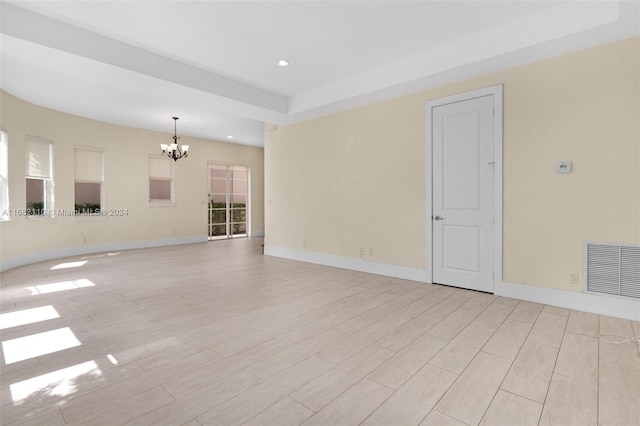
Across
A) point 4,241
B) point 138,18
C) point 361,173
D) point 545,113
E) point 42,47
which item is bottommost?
point 4,241

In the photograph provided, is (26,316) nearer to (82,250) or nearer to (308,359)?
(308,359)

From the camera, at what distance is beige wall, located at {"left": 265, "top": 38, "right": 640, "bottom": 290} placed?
3188 millimetres

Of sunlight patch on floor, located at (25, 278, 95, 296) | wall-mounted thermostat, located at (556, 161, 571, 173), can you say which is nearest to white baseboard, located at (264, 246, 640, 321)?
wall-mounted thermostat, located at (556, 161, 571, 173)

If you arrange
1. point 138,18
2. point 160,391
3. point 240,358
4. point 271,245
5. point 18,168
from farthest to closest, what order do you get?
point 271,245
point 18,168
point 138,18
point 240,358
point 160,391

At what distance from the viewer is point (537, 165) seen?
12.0 feet

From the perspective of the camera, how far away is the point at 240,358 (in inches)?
93.8

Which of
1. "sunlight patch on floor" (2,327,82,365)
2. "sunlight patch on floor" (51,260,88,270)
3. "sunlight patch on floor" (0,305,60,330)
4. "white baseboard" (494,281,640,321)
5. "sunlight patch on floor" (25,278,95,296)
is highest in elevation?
"white baseboard" (494,281,640,321)

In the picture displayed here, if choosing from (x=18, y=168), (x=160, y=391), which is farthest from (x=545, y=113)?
(x=18, y=168)

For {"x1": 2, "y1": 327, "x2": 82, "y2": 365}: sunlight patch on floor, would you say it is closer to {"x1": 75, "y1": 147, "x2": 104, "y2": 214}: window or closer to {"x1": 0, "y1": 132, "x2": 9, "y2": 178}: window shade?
{"x1": 0, "y1": 132, "x2": 9, "y2": 178}: window shade

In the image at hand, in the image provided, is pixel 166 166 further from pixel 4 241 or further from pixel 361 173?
pixel 361 173

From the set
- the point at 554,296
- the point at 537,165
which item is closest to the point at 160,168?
the point at 537,165

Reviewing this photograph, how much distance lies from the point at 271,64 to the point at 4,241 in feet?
18.0

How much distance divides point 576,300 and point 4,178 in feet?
28.0

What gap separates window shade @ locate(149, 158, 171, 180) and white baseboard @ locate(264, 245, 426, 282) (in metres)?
4.04
